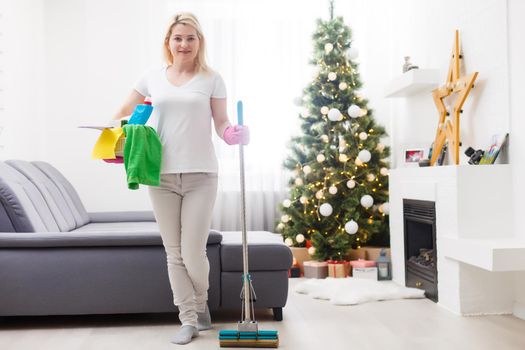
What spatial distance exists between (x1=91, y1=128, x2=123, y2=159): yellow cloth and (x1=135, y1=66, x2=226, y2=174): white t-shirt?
0.19 m

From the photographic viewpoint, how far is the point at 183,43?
8.71 feet

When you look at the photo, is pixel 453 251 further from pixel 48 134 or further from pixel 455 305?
pixel 48 134

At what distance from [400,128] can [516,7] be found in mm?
1957

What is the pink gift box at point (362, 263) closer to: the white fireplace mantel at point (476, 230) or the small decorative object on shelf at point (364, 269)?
the small decorative object on shelf at point (364, 269)

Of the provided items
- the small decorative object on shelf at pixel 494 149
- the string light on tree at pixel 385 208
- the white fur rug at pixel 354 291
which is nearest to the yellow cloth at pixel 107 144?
the white fur rug at pixel 354 291

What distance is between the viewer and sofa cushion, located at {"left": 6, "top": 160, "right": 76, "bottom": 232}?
3.80m

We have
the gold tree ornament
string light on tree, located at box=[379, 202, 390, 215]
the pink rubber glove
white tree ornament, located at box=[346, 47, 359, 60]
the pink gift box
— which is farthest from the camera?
white tree ornament, located at box=[346, 47, 359, 60]

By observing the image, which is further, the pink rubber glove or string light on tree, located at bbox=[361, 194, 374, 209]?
string light on tree, located at bbox=[361, 194, 374, 209]

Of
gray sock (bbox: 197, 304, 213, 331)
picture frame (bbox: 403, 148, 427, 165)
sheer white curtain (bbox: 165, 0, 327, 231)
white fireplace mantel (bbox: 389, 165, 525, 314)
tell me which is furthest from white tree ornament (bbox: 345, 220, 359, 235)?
gray sock (bbox: 197, 304, 213, 331)

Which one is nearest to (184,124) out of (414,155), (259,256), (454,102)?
(259,256)

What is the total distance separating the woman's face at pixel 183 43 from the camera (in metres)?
2.65

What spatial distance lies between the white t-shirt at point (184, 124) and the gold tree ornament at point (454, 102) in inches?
67.8

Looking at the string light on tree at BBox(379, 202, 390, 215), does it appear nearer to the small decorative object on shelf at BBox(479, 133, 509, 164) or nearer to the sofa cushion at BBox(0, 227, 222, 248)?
the small decorative object on shelf at BBox(479, 133, 509, 164)

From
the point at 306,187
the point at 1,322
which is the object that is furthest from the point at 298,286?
the point at 1,322
